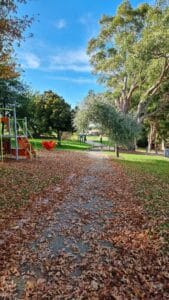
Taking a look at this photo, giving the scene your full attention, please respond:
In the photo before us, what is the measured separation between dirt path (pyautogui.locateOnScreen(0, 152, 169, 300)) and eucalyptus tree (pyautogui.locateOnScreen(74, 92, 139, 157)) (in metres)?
13.4

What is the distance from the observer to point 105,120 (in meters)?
20.5

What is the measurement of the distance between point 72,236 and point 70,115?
1032 inches

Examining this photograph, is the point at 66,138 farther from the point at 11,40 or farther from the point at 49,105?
the point at 11,40

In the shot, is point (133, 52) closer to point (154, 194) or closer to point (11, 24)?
point (11, 24)

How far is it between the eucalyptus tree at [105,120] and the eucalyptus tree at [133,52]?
253 inches

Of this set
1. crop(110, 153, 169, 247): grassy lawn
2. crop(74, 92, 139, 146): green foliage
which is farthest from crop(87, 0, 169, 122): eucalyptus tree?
crop(110, 153, 169, 247): grassy lawn

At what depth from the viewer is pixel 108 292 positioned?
359 centimetres

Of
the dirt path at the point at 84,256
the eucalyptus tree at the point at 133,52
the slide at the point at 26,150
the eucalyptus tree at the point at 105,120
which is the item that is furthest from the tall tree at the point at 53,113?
the dirt path at the point at 84,256

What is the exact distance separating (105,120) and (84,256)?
1643cm

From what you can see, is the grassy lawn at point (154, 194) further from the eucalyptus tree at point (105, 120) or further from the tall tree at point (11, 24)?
the eucalyptus tree at point (105, 120)

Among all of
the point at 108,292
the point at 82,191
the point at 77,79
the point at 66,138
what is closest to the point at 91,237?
the point at 108,292

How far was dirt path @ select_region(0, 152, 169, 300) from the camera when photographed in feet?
11.9

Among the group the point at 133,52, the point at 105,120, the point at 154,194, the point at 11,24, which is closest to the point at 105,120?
the point at 105,120

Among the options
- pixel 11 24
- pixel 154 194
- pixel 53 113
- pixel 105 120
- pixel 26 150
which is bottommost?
pixel 154 194
